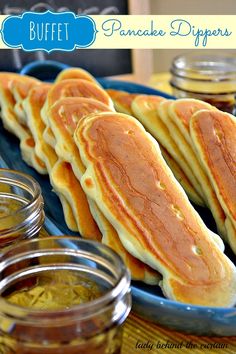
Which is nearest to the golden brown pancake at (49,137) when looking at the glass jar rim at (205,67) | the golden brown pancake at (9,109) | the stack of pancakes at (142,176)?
the stack of pancakes at (142,176)

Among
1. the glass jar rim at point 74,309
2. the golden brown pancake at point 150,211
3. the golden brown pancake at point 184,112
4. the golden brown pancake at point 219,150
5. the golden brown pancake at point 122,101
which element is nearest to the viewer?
the glass jar rim at point 74,309

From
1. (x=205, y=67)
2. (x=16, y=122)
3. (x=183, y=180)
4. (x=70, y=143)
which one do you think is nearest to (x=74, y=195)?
(x=70, y=143)

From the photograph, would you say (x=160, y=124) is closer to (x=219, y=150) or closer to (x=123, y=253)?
(x=219, y=150)

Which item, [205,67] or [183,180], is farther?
[205,67]

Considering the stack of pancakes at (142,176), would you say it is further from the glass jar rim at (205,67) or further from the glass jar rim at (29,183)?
the glass jar rim at (205,67)

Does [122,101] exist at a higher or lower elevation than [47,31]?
lower

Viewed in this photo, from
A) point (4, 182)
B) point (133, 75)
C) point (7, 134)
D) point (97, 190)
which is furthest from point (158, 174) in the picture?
point (133, 75)
